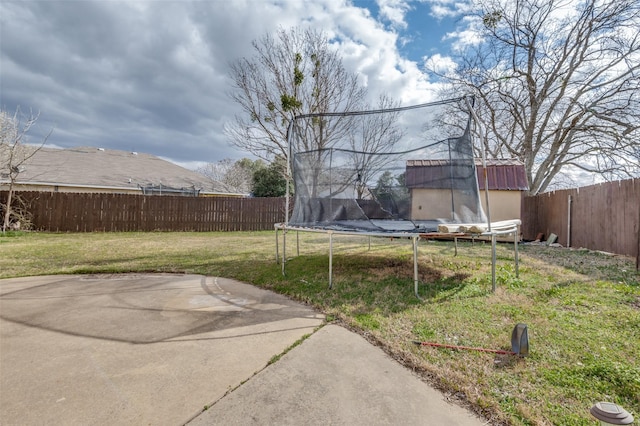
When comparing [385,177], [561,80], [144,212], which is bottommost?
[144,212]

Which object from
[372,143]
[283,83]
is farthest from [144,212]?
[372,143]

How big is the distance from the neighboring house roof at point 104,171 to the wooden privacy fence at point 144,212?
2.27m

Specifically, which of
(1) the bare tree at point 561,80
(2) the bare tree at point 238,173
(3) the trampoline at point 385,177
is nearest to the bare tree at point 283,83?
(1) the bare tree at point 561,80

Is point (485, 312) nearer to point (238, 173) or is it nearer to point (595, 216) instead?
point (595, 216)

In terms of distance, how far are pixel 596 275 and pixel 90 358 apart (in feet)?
17.1

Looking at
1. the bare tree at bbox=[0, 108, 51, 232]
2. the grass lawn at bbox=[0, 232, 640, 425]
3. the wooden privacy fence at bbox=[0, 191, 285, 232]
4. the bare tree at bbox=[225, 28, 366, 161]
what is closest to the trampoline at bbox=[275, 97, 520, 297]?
the grass lawn at bbox=[0, 232, 640, 425]

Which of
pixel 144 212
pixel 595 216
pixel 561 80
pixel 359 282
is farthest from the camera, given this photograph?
pixel 144 212

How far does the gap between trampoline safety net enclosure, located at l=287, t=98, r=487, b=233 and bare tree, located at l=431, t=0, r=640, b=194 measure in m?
8.99

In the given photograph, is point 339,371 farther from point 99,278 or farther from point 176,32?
point 176,32

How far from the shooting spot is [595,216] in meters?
6.12

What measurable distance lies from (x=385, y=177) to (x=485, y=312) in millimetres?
2196

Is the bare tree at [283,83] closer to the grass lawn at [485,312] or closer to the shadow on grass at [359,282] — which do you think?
the grass lawn at [485,312]

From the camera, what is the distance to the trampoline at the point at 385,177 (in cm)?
348

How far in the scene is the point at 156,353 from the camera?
1.77m
